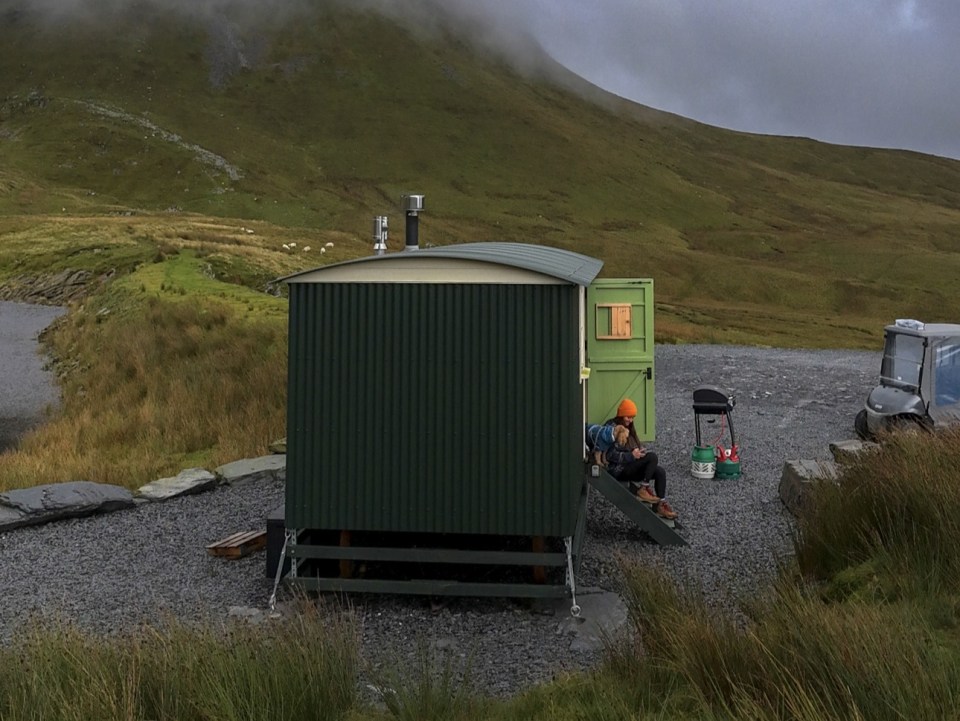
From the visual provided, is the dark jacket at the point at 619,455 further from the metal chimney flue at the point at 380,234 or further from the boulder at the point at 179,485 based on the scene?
the boulder at the point at 179,485

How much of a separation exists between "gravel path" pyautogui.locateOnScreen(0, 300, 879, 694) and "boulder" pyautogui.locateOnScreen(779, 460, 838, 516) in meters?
0.20

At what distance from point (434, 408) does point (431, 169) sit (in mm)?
125505

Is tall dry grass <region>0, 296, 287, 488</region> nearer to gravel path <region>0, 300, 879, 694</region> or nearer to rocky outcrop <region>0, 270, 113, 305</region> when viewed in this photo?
gravel path <region>0, 300, 879, 694</region>

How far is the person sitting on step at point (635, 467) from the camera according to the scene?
1030 centimetres

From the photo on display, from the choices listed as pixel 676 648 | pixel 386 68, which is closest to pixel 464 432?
pixel 676 648

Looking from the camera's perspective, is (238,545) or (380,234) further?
(380,234)

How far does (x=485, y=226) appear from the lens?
319 feet

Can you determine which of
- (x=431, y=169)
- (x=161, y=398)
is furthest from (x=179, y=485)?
(x=431, y=169)

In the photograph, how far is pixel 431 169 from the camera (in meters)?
130

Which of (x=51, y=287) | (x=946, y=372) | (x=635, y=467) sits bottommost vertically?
(x=635, y=467)

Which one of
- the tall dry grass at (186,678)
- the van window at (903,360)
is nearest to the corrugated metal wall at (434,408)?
the tall dry grass at (186,678)

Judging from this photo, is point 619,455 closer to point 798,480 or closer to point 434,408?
point 798,480

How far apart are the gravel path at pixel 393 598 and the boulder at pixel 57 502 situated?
0.16 m

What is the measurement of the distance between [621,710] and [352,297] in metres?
4.80
